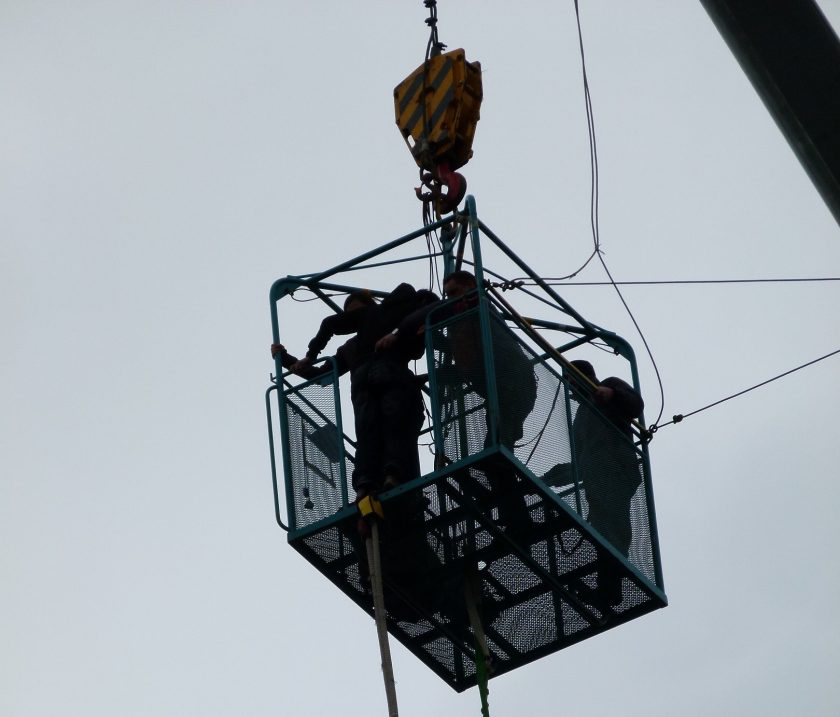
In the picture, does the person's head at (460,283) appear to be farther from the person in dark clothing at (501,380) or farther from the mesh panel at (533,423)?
the mesh panel at (533,423)

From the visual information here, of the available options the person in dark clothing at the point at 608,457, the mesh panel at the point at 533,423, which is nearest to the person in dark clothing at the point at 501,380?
the mesh panel at the point at 533,423

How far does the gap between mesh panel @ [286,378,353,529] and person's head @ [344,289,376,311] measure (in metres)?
1.07

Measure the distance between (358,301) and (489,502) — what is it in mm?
2643

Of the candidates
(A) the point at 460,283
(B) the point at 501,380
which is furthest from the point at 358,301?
(B) the point at 501,380

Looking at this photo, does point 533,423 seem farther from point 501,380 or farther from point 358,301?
point 358,301

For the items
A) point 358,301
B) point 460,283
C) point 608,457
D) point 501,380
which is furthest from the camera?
point 358,301

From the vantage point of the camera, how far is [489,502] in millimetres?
13805

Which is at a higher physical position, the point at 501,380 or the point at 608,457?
the point at 501,380

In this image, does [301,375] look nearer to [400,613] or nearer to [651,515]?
[400,613]

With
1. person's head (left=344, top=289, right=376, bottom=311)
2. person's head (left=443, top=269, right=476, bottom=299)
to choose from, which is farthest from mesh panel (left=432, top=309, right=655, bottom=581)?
person's head (left=344, top=289, right=376, bottom=311)

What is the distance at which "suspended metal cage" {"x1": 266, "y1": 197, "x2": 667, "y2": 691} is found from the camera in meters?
13.7

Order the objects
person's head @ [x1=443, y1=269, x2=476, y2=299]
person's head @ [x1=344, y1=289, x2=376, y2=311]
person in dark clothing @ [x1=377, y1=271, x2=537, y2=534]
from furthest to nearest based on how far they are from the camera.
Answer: person's head @ [x1=344, y1=289, x2=376, y2=311]
person's head @ [x1=443, y1=269, x2=476, y2=299]
person in dark clothing @ [x1=377, y1=271, x2=537, y2=534]

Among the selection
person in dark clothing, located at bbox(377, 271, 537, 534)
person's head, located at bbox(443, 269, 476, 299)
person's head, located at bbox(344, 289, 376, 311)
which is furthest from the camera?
person's head, located at bbox(344, 289, 376, 311)

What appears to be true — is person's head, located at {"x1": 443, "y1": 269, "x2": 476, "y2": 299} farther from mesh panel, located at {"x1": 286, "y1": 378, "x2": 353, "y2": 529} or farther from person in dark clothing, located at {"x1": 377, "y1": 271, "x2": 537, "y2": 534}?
mesh panel, located at {"x1": 286, "y1": 378, "x2": 353, "y2": 529}
